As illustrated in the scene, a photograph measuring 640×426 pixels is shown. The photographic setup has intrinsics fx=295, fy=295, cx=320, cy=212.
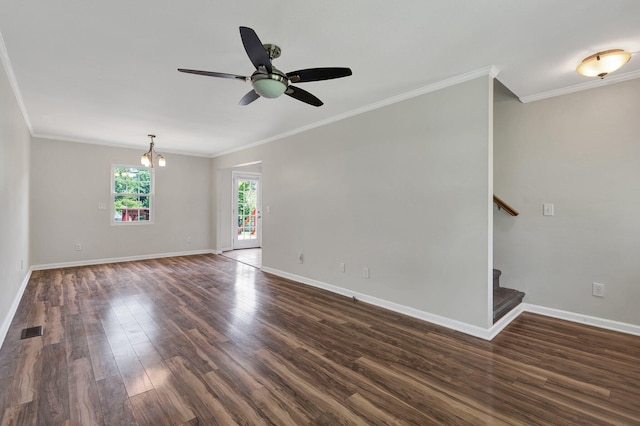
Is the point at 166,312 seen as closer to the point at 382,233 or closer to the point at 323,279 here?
the point at 323,279

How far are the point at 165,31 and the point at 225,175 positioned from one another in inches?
223

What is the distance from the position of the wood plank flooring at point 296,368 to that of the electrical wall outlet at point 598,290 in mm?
370

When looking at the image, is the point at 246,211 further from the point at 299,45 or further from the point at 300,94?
the point at 299,45

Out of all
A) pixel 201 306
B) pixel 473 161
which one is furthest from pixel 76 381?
pixel 473 161

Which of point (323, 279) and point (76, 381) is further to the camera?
point (323, 279)

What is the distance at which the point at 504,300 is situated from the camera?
3.19 metres

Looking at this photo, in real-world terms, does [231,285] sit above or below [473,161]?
below

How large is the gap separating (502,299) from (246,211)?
667 centimetres

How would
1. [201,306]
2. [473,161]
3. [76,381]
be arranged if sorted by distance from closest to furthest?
1. [76,381]
2. [473,161]
3. [201,306]

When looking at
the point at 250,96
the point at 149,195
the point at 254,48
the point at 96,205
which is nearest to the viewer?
the point at 254,48

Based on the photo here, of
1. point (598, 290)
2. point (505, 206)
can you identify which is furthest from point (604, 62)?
point (598, 290)

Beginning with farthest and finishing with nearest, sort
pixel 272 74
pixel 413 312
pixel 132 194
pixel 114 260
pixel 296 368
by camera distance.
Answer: pixel 132 194, pixel 114 260, pixel 413 312, pixel 296 368, pixel 272 74

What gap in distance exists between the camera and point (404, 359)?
2.39 metres

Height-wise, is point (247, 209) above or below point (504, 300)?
above
